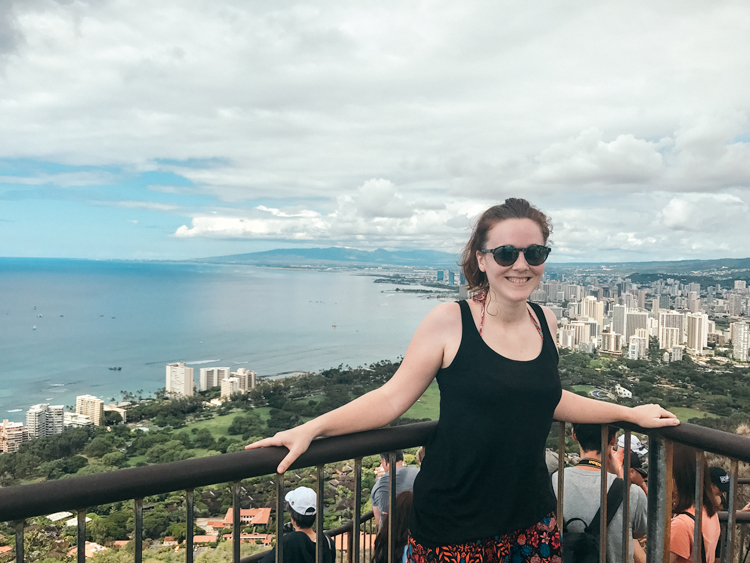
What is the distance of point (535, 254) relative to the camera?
5.48ft

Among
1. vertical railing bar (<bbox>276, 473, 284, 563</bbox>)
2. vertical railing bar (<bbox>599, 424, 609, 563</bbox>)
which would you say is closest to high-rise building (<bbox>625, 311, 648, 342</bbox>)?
vertical railing bar (<bbox>599, 424, 609, 563</bbox>)

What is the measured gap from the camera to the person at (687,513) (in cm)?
208

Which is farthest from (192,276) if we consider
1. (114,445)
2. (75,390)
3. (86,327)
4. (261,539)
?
(261,539)

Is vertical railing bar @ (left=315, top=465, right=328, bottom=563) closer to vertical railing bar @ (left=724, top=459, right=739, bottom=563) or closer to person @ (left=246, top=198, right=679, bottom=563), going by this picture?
person @ (left=246, top=198, right=679, bottom=563)

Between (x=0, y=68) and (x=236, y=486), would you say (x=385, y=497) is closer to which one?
(x=236, y=486)

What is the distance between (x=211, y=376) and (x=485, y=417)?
142ft

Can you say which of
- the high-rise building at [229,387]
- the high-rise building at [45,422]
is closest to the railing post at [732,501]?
the high-rise building at [45,422]

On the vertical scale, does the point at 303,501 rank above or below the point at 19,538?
below

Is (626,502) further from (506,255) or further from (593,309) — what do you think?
(593,309)

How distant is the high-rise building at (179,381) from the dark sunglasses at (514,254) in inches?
1617

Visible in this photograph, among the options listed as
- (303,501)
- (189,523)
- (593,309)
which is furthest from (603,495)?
(593,309)

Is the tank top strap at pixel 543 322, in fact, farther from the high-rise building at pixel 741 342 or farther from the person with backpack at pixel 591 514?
the high-rise building at pixel 741 342

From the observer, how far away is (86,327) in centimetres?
8981

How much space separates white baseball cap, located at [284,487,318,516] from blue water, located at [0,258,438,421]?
155 feet
